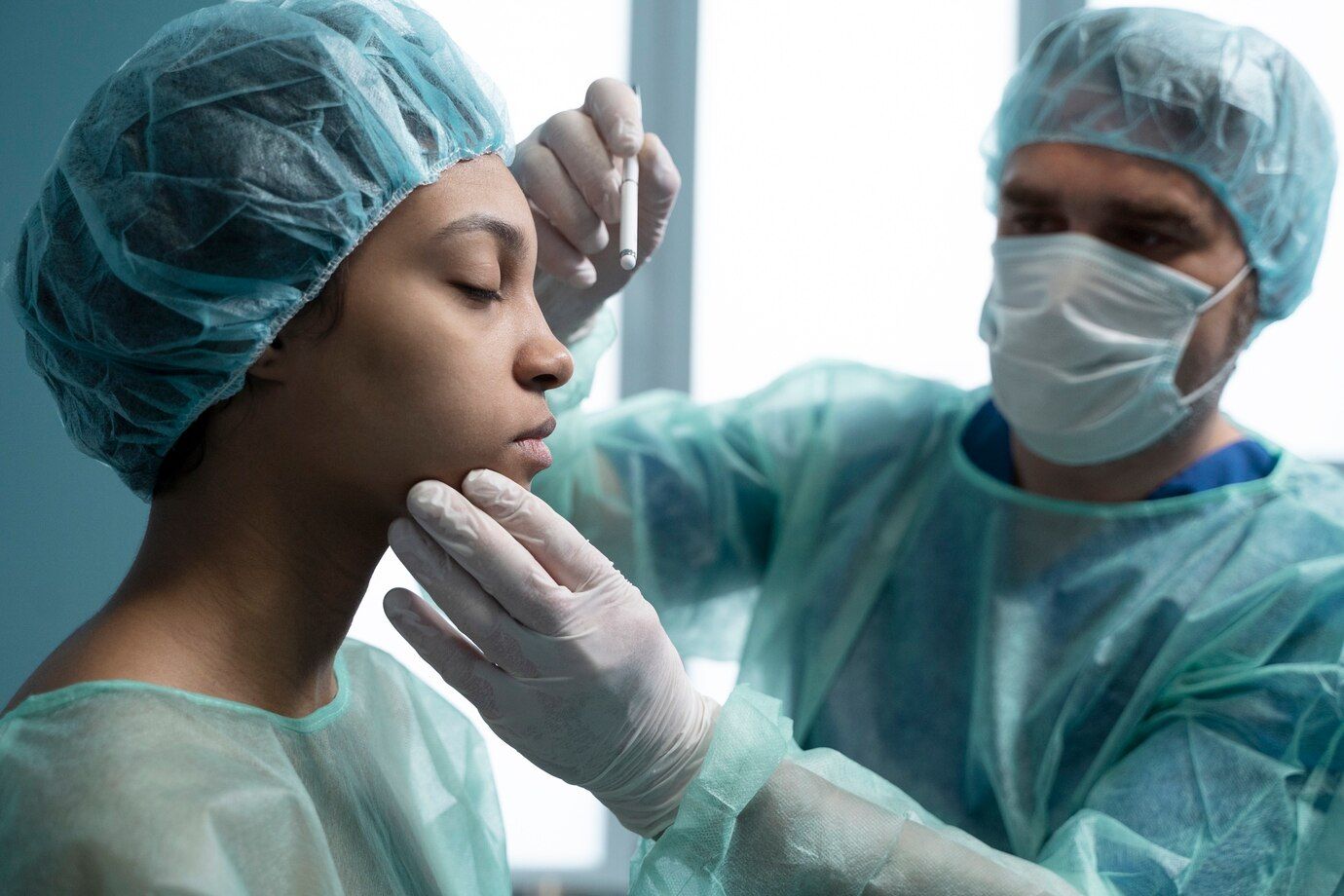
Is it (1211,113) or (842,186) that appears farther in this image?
(842,186)

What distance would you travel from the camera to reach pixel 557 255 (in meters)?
1.39

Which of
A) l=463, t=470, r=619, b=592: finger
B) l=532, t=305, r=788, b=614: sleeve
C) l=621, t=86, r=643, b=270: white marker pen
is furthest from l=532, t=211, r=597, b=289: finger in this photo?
l=463, t=470, r=619, b=592: finger

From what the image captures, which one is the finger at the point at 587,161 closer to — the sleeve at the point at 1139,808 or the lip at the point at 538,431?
the lip at the point at 538,431

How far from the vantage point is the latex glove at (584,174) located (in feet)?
4.43

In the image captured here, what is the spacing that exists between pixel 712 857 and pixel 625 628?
215mm

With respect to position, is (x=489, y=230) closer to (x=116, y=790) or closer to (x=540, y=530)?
(x=540, y=530)

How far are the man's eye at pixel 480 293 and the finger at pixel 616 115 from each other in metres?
0.37

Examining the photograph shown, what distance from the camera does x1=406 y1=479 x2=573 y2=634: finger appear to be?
0.97m

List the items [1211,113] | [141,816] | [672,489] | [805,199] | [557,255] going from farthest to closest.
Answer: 1. [805,199]
2. [672,489]
3. [1211,113]
4. [557,255]
5. [141,816]

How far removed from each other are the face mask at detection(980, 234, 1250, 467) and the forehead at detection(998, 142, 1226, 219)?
2.5 inches

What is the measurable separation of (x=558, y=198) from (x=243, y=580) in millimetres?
582

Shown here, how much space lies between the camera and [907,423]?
1871 millimetres

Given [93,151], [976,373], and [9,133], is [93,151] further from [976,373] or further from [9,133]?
[976,373]

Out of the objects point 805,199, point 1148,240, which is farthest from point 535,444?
point 805,199
